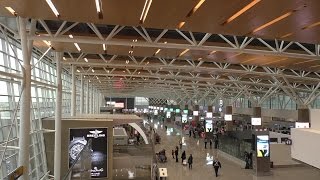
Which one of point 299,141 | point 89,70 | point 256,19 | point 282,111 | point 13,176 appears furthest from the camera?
point 282,111

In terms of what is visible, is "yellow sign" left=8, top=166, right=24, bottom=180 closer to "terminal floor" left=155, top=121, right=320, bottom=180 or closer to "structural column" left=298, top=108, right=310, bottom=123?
"terminal floor" left=155, top=121, right=320, bottom=180

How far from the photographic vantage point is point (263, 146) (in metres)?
28.6

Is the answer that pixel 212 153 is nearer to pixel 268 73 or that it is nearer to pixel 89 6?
pixel 268 73

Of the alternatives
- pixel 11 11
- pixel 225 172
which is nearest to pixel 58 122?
pixel 11 11

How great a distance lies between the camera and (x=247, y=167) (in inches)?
1222

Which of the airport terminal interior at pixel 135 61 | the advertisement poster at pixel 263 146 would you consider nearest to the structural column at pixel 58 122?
the airport terminal interior at pixel 135 61

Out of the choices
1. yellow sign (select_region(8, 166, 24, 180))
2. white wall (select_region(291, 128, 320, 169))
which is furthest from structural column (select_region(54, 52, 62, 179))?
white wall (select_region(291, 128, 320, 169))

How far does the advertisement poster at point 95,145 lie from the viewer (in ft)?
68.1

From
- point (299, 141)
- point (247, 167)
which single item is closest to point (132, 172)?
point (247, 167)

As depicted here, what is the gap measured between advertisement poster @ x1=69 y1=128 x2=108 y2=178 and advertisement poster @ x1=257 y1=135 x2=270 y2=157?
12.6 meters

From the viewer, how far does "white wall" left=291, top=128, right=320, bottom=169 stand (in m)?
13.7

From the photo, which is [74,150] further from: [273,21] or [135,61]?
[273,21]

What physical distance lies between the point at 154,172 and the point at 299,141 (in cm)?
1241

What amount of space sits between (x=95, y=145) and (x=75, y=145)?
1.09 m
